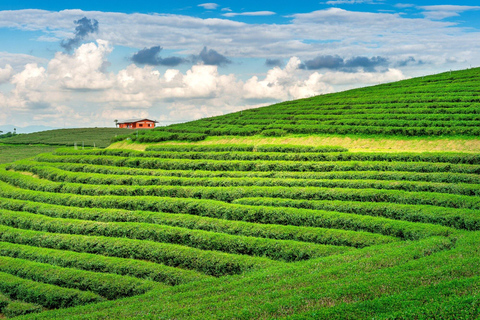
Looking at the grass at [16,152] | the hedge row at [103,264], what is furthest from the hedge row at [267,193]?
the grass at [16,152]

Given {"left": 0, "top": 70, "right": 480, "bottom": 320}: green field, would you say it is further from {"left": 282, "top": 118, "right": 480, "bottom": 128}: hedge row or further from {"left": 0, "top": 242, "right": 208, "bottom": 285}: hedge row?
{"left": 282, "top": 118, "right": 480, "bottom": 128}: hedge row

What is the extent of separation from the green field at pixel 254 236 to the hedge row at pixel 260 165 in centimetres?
11

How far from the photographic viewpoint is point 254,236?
22594 mm

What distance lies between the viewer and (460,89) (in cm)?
4778

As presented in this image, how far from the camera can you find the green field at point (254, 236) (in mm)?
12195

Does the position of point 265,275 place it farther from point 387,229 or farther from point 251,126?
point 251,126

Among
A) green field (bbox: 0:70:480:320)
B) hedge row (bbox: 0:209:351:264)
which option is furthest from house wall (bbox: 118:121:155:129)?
hedge row (bbox: 0:209:351:264)

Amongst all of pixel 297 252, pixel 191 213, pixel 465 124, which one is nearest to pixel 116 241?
pixel 191 213

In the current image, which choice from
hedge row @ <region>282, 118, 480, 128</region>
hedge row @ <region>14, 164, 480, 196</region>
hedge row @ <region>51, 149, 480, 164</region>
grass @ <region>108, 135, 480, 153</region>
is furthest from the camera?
hedge row @ <region>282, 118, 480, 128</region>

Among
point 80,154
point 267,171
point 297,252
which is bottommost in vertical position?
point 297,252

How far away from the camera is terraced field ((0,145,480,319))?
12.2 m

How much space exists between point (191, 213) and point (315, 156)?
487 inches

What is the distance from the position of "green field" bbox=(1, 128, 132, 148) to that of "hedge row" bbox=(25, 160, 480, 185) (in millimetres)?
46415

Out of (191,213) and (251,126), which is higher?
(251,126)
